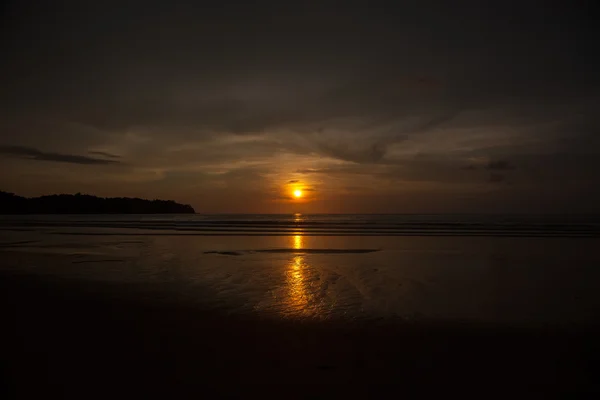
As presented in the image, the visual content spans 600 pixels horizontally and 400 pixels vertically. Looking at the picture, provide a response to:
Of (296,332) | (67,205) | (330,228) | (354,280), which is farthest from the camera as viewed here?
(67,205)

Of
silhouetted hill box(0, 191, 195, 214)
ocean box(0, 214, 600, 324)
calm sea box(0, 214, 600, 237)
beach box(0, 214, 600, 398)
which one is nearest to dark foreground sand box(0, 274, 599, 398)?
beach box(0, 214, 600, 398)

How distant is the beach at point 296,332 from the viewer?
5.25m

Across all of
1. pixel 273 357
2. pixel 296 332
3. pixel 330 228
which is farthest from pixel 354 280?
pixel 330 228

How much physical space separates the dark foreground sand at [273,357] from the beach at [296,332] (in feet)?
0.09

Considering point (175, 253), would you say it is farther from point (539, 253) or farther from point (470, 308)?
point (539, 253)

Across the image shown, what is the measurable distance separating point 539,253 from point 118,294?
20.9m

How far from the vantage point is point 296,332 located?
284 inches

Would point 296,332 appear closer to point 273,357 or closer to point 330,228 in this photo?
point 273,357

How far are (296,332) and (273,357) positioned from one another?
4.08ft

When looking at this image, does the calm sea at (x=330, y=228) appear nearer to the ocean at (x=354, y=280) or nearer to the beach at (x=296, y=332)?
the ocean at (x=354, y=280)

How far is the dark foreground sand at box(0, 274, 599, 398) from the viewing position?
5.08 meters

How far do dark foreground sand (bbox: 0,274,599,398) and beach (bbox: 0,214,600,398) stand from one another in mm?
27

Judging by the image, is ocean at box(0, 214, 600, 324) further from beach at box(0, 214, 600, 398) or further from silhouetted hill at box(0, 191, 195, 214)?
silhouetted hill at box(0, 191, 195, 214)

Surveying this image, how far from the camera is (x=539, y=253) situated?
20.7 meters
